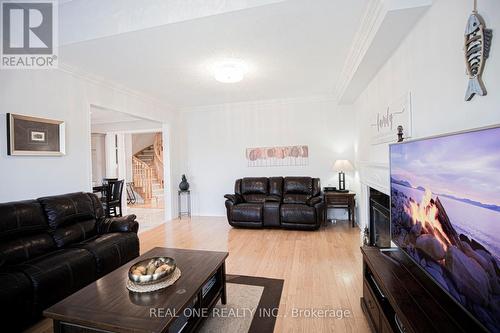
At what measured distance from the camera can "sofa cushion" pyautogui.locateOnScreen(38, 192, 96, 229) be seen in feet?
8.30

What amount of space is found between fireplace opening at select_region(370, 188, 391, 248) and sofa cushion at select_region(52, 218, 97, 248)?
11.0 feet

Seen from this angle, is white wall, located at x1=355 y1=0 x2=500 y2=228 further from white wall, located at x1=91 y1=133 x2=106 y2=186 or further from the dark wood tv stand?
white wall, located at x1=91 y1=133 x2=106 y2=186

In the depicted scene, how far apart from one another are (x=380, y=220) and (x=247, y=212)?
2.36 metres

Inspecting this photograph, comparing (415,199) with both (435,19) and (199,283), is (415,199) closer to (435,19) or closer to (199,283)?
(435,19)

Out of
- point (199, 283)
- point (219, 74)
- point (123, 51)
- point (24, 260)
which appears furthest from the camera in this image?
point (219, 74)

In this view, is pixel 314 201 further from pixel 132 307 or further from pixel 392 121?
pixel 132 307

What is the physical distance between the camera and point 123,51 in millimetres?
2742

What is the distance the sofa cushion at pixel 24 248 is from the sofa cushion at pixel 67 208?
177 millimetres

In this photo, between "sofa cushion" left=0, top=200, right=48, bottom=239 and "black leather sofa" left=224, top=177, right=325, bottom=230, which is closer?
"sofa cushion" left=0, top=200, right=48, bottom=239

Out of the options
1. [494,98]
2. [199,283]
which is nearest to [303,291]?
[199,283]

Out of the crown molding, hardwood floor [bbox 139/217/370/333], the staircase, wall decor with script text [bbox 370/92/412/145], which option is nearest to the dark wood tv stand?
hardwood floor [bbox 139/217/370/333]

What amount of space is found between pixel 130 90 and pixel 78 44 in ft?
5.39

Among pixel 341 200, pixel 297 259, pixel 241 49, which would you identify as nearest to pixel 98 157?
pixel 241 49

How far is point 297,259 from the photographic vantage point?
3061mm
